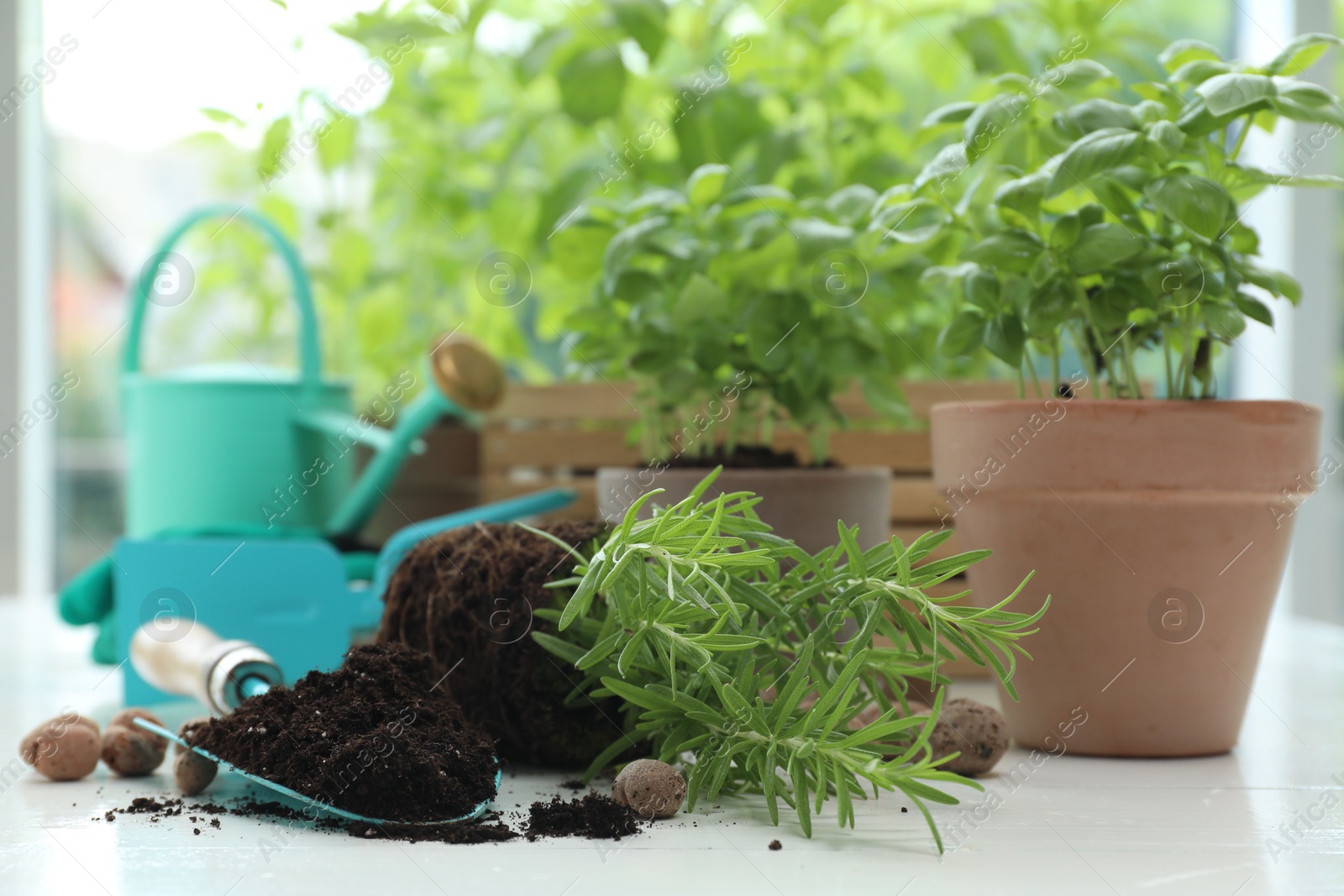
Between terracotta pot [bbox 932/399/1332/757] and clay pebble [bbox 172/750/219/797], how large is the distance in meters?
0.53

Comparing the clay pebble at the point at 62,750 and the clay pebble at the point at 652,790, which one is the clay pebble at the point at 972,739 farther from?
the clay pebble at the point at 62,750

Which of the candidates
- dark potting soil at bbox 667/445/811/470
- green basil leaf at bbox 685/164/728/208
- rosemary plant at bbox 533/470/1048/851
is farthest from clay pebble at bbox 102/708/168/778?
green basil leaf at bbox 685/164/728/208

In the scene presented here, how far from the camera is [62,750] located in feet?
2.19

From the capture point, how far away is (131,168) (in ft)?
6.50

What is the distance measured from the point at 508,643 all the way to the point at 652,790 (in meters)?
0.17

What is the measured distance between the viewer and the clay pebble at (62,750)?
666 mm

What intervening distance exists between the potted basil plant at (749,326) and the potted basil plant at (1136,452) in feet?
0.40

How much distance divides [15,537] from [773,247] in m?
1.62

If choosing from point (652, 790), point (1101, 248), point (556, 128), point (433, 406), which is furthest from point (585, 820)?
point (556, 128)

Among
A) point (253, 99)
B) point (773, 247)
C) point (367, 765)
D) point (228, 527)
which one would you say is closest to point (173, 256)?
point (253, 99)

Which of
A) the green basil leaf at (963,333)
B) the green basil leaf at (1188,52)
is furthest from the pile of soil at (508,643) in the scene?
the green basil leaf at (1188,52)

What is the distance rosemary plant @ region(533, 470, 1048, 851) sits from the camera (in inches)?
21.1

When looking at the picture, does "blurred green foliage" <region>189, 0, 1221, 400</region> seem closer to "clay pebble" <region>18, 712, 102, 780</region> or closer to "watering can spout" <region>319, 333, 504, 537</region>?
"watering can spout" <region>319, 333, 504, 537</region>

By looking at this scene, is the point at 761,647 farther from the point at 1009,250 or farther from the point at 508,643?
the point at 1009,250
